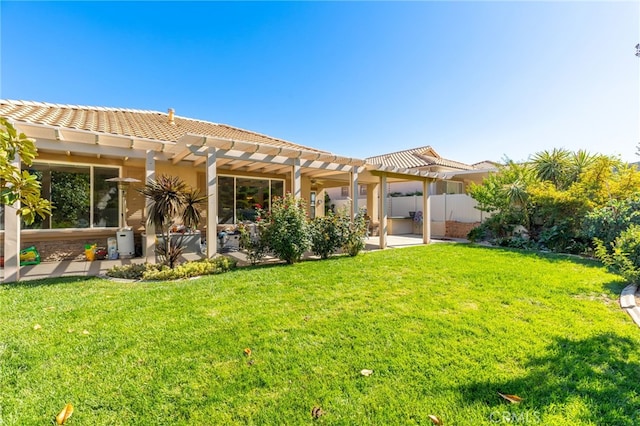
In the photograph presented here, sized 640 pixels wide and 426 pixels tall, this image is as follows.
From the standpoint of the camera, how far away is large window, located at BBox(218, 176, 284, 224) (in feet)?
39.4

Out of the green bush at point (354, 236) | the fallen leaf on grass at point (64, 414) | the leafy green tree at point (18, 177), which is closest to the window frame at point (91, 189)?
the green bush at point (354, 236)

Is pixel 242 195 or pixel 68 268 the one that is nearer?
pixel 68 268

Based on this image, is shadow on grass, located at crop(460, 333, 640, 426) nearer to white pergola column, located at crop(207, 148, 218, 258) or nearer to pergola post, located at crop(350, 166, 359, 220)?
white pergola column, located at crop(207, 148, 218, 258)

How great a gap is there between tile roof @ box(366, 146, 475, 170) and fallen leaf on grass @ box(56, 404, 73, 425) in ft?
59.2

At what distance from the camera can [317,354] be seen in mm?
3275

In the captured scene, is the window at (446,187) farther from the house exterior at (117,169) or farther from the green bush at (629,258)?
the green bush at (629,258)

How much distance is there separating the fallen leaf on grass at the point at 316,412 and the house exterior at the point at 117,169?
20.2 feet

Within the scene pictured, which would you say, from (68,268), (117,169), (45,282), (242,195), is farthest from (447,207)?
(45,282)

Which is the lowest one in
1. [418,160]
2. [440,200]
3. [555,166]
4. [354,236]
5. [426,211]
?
[354,236]

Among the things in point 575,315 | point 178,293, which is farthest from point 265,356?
point 575,315

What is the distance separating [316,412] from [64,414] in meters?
2.09

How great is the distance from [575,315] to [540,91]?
9.67m

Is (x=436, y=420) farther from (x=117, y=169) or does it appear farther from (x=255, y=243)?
(x=117, y=169)

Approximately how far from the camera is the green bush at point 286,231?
7.87 m
